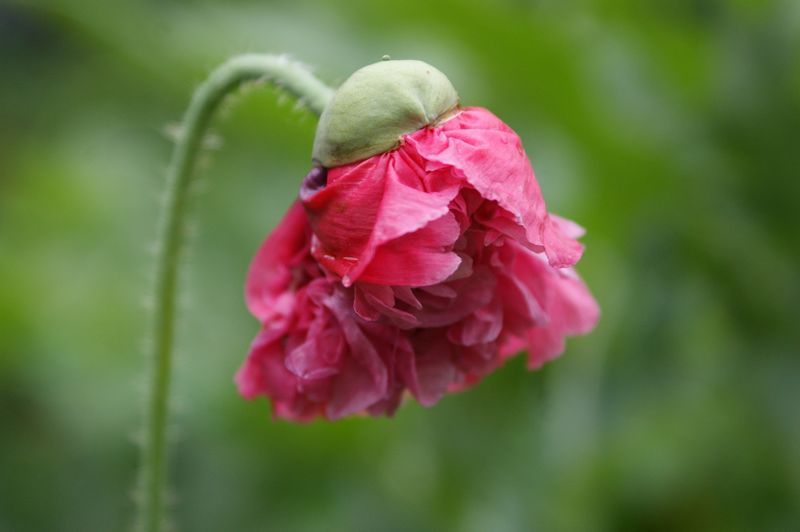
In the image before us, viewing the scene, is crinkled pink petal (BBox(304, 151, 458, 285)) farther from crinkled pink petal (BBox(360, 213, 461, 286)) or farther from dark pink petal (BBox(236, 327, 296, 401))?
dark pink petal (BBox(236, 327, 296, 401))

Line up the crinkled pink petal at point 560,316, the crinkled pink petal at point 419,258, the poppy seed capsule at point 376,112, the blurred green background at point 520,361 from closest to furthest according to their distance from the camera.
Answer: the crinkled pink petal at point 419,258 → the poppy seed capsule at point 376,112 → the crinkled pink petal at point 560,316 → the blurred green background at point 520,361

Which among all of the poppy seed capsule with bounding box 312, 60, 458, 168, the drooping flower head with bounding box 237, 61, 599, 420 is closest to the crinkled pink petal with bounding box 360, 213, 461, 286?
the drooping flower head with bounding box 237, 61, 599, 420

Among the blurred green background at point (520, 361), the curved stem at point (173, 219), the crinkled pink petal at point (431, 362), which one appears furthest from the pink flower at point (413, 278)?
the blurred green background at point (520, 361)

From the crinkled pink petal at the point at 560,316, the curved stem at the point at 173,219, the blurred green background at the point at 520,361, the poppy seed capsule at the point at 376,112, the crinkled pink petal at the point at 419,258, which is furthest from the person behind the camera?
the blurred green background at the point at 520,361

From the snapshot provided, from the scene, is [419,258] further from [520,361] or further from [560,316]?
[520,361]

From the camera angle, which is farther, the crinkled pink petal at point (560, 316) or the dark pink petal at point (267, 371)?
the crinkled pink petal at point (560, 316)

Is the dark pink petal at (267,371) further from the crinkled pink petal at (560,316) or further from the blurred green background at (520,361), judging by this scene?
the blurred green background at (520,361)

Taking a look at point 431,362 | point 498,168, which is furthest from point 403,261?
point 431,362
